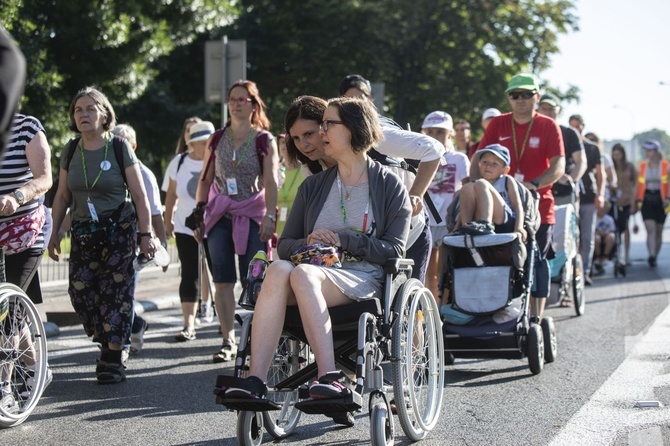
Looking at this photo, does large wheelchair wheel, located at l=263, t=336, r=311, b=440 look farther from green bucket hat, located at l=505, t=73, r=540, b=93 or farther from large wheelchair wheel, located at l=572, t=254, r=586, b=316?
large wheelchair wheel, located at l=572, t=254, r=586, b=316

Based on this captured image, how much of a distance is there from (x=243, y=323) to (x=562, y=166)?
4743 millimetres

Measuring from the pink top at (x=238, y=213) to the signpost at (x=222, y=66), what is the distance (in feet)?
20.6

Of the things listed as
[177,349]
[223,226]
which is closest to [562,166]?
[223,226]

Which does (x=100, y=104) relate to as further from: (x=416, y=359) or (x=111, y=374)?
(x=416, y=359)

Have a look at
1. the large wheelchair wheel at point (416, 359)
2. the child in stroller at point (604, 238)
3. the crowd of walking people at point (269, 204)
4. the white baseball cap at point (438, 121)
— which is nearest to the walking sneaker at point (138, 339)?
the crowd of walking people at point (269, 204)

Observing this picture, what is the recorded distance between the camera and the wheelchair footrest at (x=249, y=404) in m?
4.81

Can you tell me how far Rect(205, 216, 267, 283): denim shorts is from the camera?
8.38m

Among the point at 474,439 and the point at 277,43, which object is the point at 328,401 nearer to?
the point at 474,439

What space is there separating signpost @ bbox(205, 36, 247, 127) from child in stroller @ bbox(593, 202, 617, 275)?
6.08 m

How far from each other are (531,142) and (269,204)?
2.44m

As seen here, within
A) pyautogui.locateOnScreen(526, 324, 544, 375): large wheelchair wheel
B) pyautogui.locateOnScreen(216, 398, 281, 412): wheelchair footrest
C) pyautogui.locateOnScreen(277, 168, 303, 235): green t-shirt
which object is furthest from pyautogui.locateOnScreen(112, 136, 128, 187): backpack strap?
pyautogui.locateOnScreen(216, 398, 281, 412): wheelchair footrest

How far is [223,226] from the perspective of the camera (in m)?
8.45

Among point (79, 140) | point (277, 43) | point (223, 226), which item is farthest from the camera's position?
point (277, 43)

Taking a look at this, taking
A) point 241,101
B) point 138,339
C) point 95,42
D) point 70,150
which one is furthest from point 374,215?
point 95,42
